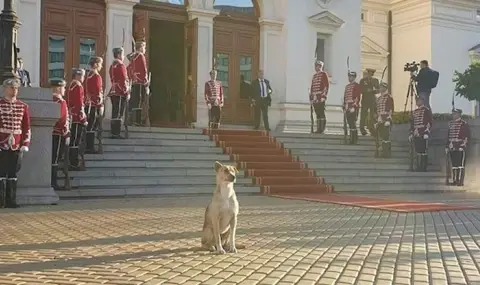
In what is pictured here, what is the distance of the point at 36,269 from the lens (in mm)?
5609

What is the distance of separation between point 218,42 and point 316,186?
26.1 feet

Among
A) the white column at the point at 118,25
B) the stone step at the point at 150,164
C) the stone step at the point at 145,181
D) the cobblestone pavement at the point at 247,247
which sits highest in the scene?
the white column at the point at 118,25

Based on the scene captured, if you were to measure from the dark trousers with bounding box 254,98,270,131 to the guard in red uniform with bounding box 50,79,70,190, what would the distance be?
860cm

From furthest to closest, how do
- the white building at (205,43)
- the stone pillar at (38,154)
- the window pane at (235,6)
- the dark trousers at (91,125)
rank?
the window pane at (235,6), the white building at (205,43), the dark trousers at (91,125), the stone pillar at (38,154)

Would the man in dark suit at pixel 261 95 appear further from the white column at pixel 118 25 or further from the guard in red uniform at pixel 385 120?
the white column at pixel 118 25

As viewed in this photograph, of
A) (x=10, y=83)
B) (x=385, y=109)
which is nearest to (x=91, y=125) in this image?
(x=10, y=83)

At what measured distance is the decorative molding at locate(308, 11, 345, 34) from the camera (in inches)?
905

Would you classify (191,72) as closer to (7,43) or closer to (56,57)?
(56,57)

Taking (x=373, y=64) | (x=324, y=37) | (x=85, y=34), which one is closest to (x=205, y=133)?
(x=85, y=34)

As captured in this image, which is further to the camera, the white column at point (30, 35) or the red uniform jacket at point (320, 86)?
the red uniform jacket at point (320, 86)

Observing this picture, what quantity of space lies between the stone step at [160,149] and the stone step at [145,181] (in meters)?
1.13

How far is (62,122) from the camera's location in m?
12.2

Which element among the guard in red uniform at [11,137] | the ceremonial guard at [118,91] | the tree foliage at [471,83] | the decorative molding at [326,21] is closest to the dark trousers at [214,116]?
the ceremonial guard at [118,91]

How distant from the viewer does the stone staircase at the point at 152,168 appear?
13.2 m
